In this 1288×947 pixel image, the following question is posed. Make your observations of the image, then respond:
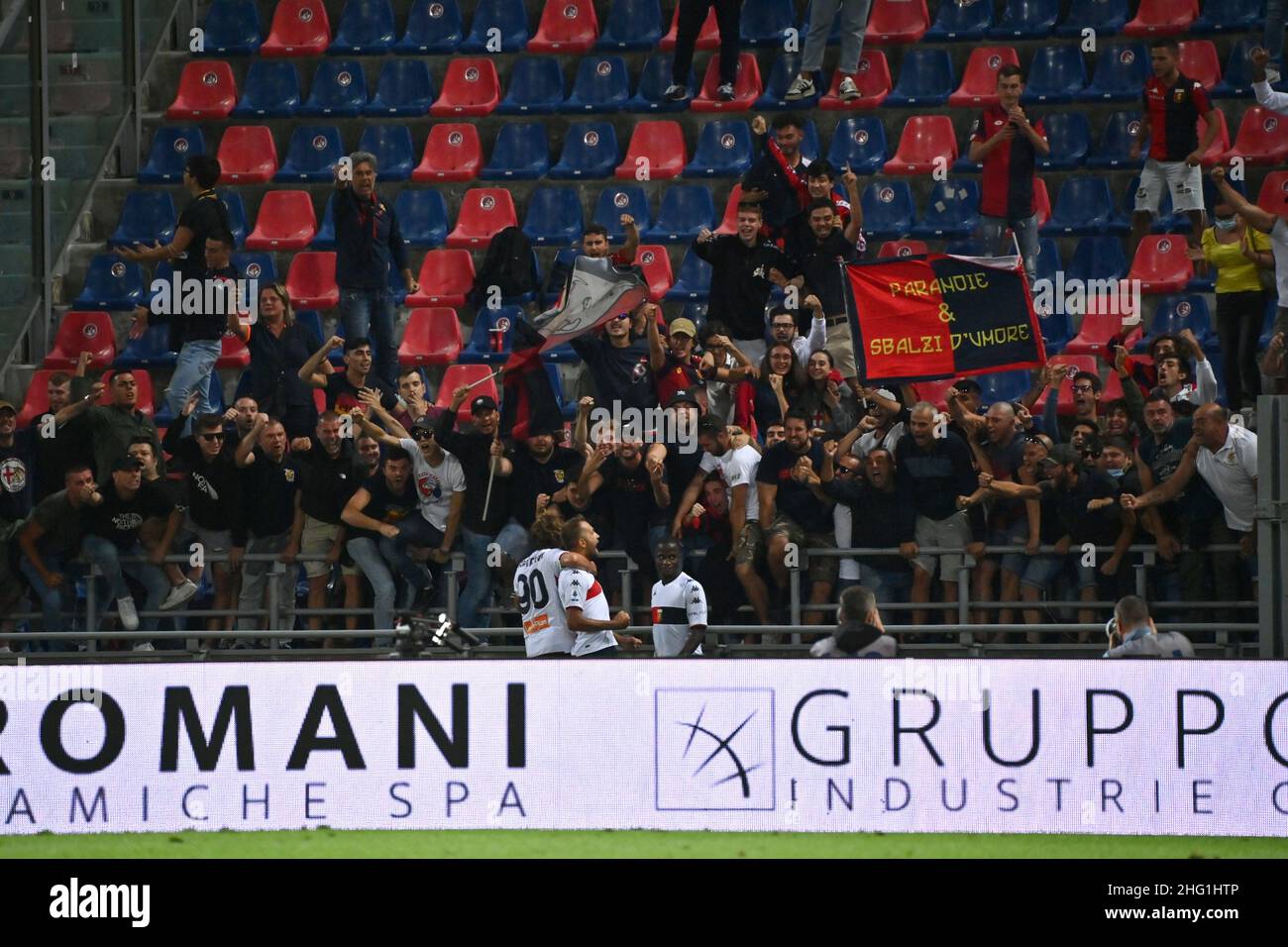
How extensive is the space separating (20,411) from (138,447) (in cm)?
283

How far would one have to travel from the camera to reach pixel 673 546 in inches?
557

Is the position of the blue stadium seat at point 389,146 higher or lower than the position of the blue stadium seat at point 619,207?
higher

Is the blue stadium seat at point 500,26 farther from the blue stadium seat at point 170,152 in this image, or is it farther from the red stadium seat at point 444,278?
the blue stadium seat at point 170,152

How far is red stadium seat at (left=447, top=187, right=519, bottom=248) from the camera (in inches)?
737

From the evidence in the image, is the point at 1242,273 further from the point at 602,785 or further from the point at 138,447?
the point at 138,447

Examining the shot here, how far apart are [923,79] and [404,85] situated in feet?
17.7

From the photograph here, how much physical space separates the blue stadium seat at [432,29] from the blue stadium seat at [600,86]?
1.49 m

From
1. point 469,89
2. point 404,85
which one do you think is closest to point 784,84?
point 469,89

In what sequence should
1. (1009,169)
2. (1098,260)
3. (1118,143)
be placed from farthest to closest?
(1118,143)
(1098,260)
(1009,169)

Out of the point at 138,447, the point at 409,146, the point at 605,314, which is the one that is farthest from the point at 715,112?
the point at 138,447

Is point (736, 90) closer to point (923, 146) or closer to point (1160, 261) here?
point (923, 146)

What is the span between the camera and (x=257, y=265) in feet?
61.8

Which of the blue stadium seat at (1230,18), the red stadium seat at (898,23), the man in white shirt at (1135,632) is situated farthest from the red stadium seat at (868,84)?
the man in white shirt at (1135,632)

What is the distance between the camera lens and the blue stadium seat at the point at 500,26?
20.1 metres
